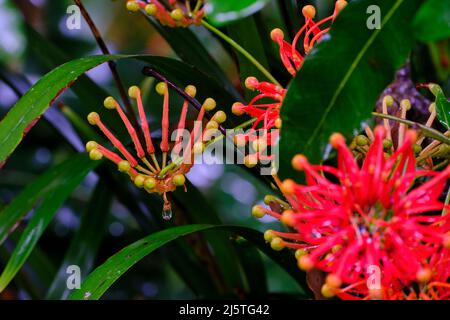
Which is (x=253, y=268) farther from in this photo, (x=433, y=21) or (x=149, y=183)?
(x=433, y=21)

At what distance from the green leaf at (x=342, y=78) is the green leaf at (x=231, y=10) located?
0.24 feet

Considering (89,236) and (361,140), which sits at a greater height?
(89,236)

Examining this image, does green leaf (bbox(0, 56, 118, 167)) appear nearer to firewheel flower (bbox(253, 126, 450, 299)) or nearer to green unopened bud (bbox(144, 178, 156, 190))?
green unopened bud (bbox(144, 178, 156, 190))

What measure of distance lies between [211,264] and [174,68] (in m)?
0.42

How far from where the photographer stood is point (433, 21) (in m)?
0.45

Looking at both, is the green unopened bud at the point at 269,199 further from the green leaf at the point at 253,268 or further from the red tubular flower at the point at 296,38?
the green leaf at the point at 253,268

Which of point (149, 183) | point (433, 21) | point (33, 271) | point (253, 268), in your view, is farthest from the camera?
point (33, 271)

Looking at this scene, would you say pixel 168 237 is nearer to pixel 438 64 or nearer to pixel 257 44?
pixel 257 44

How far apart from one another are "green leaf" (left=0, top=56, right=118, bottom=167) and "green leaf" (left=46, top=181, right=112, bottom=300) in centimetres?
46

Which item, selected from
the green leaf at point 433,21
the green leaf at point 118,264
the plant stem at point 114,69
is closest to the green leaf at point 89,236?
the plant stem at point 114,69

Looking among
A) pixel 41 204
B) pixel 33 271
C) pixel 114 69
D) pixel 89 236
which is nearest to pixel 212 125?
pixel 114 69

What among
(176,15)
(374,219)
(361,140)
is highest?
(176,15)

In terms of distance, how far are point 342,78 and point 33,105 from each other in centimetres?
28

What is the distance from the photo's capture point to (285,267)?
827 mm
